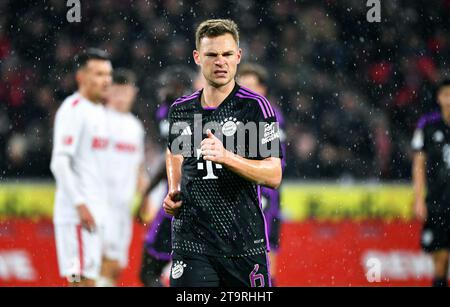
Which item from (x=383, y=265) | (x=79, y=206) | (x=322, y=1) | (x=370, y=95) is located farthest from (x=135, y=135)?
(x=322, y=1)

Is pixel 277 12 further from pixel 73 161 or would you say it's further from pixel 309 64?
pixel 73 161

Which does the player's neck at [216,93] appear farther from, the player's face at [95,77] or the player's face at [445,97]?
the player's face at [445,97]

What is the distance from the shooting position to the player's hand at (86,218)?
21.6 feet

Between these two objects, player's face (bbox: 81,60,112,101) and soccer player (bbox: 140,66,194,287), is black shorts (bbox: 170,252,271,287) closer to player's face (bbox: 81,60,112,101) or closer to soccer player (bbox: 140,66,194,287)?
soccer player (bbox: 140,66,194,287)

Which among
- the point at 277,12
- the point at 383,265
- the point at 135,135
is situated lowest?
the point at 383,265

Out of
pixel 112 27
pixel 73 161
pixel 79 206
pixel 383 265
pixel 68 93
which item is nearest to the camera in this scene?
pixel 79 206

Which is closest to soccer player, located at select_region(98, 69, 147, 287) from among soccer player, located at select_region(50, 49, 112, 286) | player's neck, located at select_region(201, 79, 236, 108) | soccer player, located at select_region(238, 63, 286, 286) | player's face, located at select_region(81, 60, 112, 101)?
soccer player, located at select_region(50, 49, 112, 286)

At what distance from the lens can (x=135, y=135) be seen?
866 centimetres

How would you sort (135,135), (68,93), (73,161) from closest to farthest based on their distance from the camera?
(73,161), (135,135), (68,93)

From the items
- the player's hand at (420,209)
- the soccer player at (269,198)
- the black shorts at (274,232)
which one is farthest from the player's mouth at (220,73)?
the player's hand at (420,209)

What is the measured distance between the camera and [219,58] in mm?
3980

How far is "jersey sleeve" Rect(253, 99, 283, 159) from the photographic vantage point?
3971 mm

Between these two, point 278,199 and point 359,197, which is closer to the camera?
point 278,199

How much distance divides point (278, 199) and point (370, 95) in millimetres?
5075
